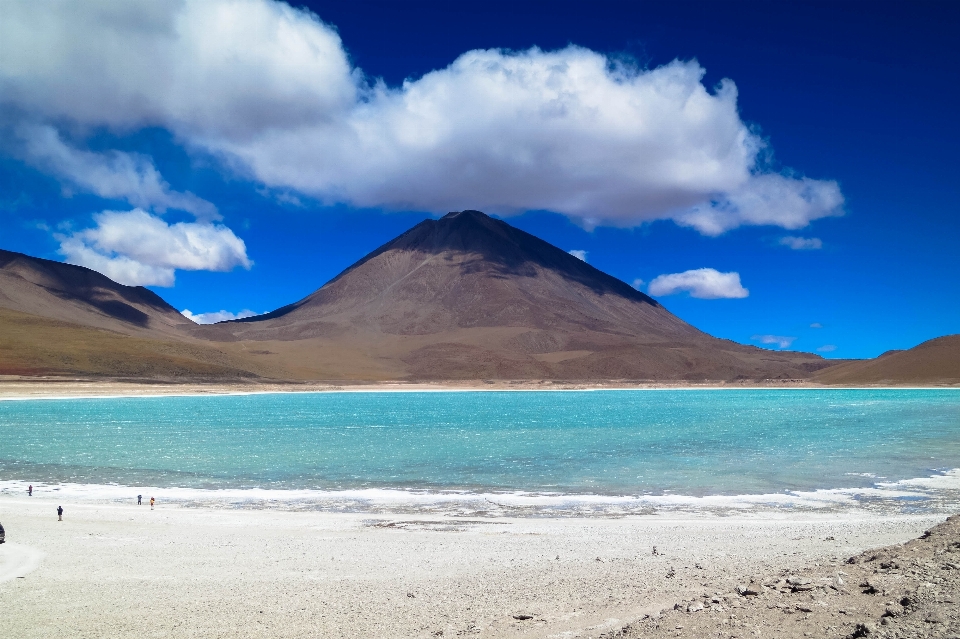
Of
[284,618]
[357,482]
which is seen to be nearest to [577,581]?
[284,618]

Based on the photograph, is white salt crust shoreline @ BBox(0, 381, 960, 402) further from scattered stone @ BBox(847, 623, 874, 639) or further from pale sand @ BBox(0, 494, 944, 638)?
scattered stone @ BBox(847, 623, 874, 639)

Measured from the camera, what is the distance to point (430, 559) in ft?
37.3

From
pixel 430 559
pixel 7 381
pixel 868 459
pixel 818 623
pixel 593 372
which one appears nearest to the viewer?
pixel 818 623

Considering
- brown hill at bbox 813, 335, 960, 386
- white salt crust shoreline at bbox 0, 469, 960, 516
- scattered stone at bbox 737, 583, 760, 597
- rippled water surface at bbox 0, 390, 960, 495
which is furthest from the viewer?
brown hill at bbox 813, 335, 960, 386

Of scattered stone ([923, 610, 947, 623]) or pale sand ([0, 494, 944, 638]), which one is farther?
pale sand ([0, 494, 944, 638])

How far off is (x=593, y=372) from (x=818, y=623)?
483 ft

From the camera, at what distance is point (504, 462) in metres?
26.1

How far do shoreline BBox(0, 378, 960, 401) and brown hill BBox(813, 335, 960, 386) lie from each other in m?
2.31

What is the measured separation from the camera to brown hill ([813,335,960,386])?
119 meters

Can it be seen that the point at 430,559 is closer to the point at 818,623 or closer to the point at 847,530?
the point at 818,623

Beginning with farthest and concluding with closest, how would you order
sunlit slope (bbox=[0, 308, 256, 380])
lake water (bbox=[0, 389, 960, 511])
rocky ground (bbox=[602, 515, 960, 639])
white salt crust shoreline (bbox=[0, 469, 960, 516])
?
1. sunlit slope (bbox=[0, 308, 256, 380])
2. lake water (bbox=[0, 389, 960, 511])
3. white salt crust shoreline (bbox=[0, 469, 960, 516])
4. rocky ground (bbox=[602, 515, 960, 639])

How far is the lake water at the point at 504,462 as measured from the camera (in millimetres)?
18766

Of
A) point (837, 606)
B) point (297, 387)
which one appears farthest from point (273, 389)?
point (837, 606)

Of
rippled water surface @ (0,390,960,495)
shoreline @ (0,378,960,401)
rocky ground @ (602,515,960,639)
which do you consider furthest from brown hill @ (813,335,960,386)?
rocky ground @ (602,515,960,639)
